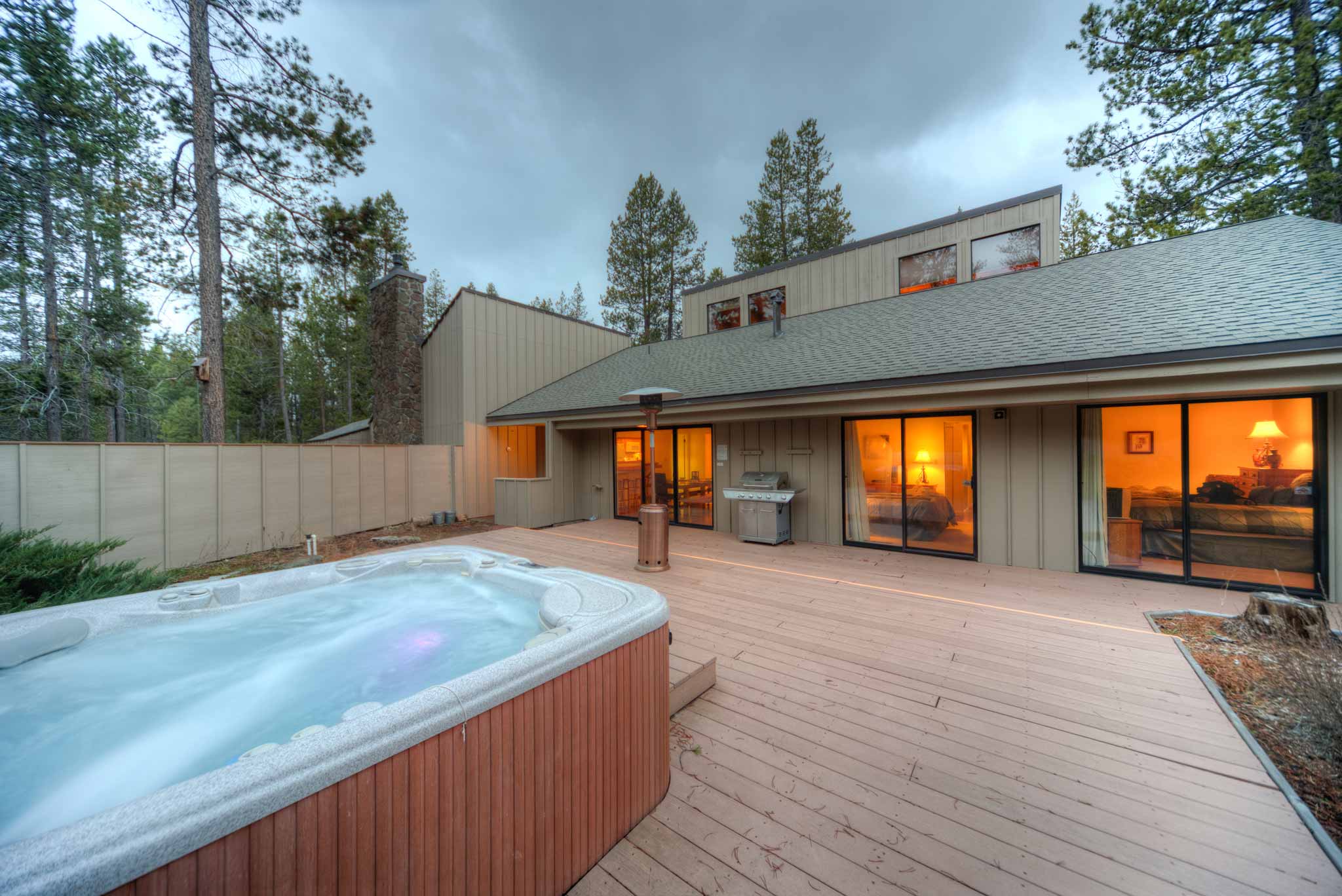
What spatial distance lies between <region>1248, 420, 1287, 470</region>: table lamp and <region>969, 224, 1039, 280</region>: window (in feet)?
13.6

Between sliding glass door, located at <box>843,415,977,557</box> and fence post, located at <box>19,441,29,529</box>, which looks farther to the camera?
sliding glass door, located at <box>843,415,977,557</box>

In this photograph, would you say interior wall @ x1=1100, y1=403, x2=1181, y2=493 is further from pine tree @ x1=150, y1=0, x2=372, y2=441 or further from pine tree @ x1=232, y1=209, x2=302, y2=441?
pine tree @ x1=232, y1=209, x2=302, y2=441

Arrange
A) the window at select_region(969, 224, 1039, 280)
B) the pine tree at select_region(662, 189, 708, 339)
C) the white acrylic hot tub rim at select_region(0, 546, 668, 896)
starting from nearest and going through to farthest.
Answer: the white acrylic hot tub rim at select_region(0, 546, 668, 896), the window at select_region(969, 224, 1039, 280), the pine tree at select_region(662, 189, 708, 339)

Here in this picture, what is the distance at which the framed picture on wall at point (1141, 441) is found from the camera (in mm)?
4766

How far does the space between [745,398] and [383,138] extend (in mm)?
7617

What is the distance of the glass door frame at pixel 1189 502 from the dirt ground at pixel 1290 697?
4.22ft

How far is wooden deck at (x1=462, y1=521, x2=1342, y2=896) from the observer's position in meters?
1.63

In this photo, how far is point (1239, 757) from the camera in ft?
7.06

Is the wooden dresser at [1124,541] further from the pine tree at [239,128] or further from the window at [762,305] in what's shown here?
the pine tree at [239,128]

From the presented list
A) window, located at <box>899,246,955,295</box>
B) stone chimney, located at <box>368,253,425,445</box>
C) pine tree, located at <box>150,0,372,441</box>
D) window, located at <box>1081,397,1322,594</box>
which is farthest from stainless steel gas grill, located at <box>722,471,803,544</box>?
pine tree, located at <box>150,0,372,441</box>

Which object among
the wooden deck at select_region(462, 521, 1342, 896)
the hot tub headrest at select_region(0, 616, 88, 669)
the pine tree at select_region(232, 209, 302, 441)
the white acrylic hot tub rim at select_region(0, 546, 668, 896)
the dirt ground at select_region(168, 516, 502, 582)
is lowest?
the wooden deck at select_region(462, 521, 1342, 896)

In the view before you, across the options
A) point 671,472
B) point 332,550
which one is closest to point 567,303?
point 671,472

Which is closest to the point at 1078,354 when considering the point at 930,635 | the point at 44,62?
the point at 930,635

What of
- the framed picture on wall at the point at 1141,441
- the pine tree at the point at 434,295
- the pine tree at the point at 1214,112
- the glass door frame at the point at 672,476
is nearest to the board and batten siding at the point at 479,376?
the glass door frame at the point at 672,476
